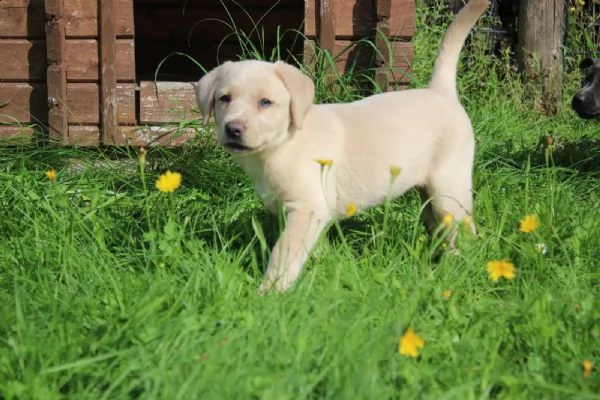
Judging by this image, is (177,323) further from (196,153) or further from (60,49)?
(60,49)

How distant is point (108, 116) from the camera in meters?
5.06

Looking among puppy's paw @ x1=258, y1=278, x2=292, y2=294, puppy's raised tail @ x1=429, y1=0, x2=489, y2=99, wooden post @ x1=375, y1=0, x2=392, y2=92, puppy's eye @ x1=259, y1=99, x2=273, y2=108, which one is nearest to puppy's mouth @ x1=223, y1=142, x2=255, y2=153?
puppy's eye @ x1=259, y1=99, x2=273, y2=108

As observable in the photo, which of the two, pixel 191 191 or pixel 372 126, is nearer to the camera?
pixel 372 126

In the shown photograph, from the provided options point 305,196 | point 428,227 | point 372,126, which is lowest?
point 428,227

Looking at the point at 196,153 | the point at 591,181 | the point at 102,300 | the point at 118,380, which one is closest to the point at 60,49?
the point at 196,153

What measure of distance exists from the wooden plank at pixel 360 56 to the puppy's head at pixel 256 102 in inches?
77.6

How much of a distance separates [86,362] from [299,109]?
1265 millimetres

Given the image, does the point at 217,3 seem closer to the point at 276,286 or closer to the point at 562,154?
the point at 562,154

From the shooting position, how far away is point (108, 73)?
5.03 meters

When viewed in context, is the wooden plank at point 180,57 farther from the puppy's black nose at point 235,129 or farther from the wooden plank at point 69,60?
the puppy's black nose at point 235,129

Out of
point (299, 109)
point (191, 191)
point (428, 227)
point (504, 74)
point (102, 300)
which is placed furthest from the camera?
point (504, 74)

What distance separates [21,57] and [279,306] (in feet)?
11.0

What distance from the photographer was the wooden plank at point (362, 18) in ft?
16.5

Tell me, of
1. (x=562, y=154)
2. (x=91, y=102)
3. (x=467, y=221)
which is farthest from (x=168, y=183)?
(x=562, y=154)
